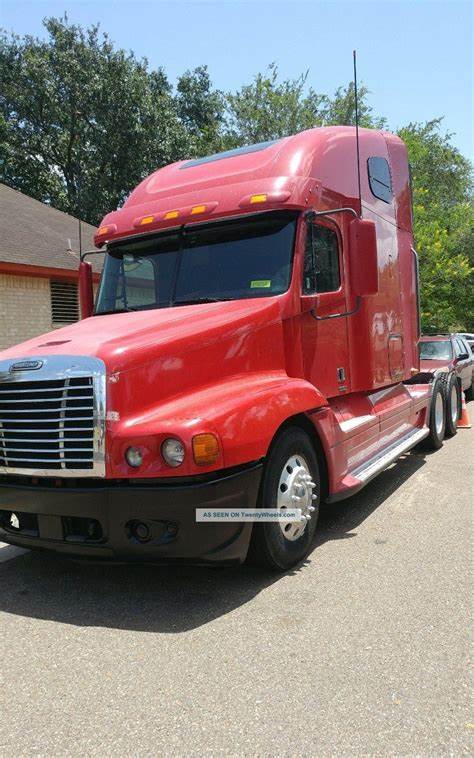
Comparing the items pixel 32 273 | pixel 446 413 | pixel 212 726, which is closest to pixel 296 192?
pixel 212 726

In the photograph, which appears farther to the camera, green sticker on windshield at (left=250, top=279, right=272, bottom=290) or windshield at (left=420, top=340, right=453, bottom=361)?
windshield at (left=420, top=340, right=453, bottom=361)

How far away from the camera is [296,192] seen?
460cm

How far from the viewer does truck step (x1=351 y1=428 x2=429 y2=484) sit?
16.7ft

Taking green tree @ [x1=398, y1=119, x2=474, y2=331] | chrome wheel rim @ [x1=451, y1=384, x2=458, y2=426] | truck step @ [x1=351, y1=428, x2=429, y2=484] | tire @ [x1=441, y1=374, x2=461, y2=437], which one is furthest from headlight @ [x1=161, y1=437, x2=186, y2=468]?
green tree @ [x1=398, y1=119, x2=474, y2=331]

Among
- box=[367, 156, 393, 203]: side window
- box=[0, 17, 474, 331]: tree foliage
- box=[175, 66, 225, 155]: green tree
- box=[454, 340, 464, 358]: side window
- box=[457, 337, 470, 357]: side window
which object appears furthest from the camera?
box=[175, 66, 225, 155]: green tree

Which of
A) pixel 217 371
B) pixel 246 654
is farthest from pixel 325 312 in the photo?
pixel 246 654

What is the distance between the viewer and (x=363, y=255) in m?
4.79

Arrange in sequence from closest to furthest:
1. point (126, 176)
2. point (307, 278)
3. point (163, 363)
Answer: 1. point (163, 363)
2. point (307, 278)
3. point (126, 176)

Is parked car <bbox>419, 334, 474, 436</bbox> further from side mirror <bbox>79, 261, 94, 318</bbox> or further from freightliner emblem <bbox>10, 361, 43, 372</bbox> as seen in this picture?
freightliner emblem <bbox>10, 361, 43, 372</bbox>

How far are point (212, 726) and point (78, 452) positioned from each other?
5.37 ft

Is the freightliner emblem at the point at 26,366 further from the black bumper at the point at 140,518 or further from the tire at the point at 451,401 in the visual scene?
the tire at the point at 451,401

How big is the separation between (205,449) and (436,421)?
6.15 metres

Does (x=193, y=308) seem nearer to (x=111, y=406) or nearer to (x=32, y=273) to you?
(x=111, y=406)

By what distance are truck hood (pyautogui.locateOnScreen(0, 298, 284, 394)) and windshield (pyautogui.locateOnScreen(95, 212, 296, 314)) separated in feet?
0.67
